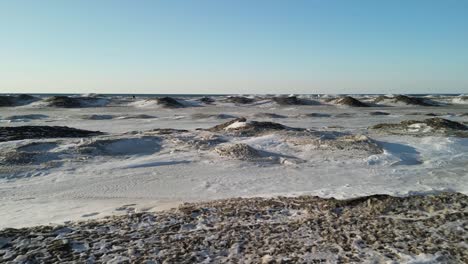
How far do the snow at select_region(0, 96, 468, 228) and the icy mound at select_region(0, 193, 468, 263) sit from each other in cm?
142

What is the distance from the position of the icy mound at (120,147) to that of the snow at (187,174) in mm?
39

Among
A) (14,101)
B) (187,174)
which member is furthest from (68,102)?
(187,174)

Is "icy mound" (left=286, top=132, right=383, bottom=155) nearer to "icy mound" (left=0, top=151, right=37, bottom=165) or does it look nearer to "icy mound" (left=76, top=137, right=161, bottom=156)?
"icy mound" (left=76, top=137, right=161, bottom=156)

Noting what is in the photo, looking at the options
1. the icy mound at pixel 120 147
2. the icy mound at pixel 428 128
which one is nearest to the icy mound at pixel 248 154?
the icy mound at pixel 120 147

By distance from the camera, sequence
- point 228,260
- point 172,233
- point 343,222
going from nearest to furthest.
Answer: point 228,260
point 172,233
point 343,222

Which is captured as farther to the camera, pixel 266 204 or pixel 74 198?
pixel 74 198

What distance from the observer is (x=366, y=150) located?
1527cm

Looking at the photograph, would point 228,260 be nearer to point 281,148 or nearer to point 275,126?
point 281,148

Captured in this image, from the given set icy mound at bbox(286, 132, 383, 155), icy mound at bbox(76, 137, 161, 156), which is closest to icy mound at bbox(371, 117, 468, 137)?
icy mound at bbox(286, 132, 383, 155)

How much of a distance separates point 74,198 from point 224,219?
4.59 m

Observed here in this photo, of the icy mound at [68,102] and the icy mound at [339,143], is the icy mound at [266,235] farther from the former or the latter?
the icy mound at [68,102]

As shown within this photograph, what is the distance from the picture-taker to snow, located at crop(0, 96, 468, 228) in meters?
9.61

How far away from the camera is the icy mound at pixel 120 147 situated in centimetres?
1514

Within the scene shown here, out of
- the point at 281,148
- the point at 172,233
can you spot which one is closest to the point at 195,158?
the point at 281,148
